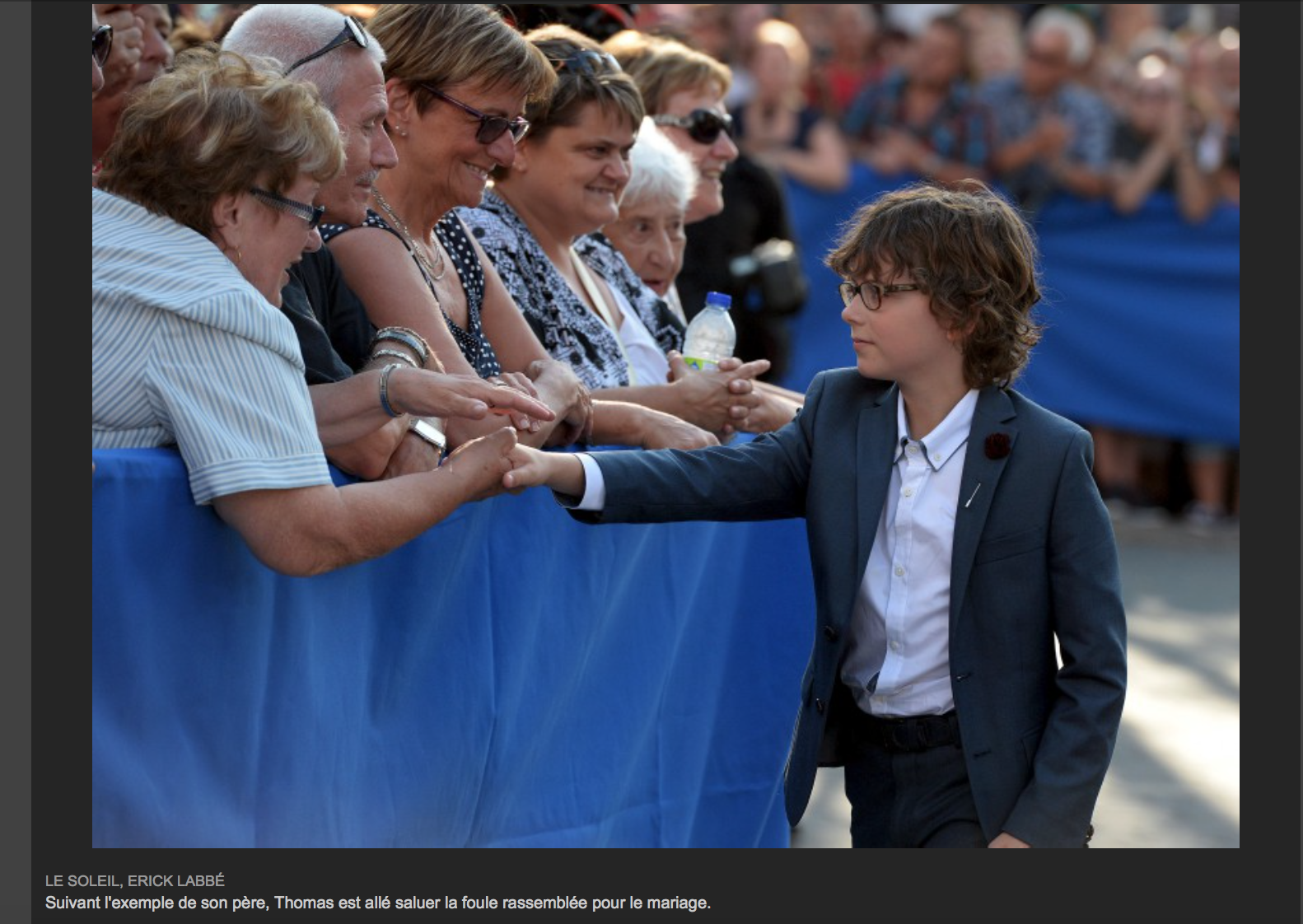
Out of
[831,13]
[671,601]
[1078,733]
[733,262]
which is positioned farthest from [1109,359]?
[1078,733]

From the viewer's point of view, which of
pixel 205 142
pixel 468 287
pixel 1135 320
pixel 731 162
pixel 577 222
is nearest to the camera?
pixel 205 142

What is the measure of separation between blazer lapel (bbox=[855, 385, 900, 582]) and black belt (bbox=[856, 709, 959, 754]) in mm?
284

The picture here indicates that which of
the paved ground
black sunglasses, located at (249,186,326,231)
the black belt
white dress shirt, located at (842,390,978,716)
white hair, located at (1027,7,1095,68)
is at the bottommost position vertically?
the paved ground

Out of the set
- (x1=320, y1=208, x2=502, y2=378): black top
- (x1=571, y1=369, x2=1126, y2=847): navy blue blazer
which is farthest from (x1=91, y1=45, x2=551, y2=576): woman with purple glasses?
(x1=320, y1=208, x2=502, y2=378): black top

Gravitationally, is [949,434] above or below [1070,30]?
above

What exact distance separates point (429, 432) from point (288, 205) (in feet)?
1.87

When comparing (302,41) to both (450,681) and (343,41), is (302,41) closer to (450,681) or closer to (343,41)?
(343,41)

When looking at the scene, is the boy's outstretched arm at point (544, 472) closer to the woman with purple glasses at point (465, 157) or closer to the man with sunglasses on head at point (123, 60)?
the woman with purple glasses at point (465, 157)

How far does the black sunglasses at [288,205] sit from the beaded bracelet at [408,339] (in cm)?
39

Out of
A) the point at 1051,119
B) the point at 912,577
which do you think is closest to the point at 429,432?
the point at 912,577

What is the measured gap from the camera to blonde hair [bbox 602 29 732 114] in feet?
19.9

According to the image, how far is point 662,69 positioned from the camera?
239 inches

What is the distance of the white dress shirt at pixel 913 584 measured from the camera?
3.51m

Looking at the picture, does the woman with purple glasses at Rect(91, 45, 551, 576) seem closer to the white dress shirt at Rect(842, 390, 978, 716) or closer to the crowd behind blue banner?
the crowd behind blue banner
